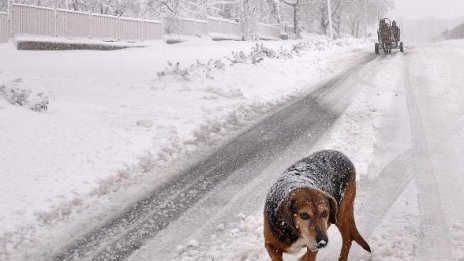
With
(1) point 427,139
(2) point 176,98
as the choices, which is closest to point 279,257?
(1) point 427,139

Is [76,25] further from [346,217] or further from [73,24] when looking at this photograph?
[346,217]

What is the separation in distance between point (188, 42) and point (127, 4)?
566 inches

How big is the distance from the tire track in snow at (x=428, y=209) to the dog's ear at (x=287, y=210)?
1.59 metres

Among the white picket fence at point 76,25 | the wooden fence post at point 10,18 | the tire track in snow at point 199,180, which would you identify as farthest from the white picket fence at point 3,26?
the tire track in snow at point 199,180

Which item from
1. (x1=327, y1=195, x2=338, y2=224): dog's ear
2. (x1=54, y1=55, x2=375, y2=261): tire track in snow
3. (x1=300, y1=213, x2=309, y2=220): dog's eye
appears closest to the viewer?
(x1=300, y1=213, x2=309, y2=220): dog's eye

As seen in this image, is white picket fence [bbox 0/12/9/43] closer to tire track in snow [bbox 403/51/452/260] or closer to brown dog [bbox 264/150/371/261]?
tire track in snow [bbox 403/51/452/260]

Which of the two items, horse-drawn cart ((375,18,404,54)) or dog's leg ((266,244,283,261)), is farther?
horse-drawn cart ((375,18,404,54))

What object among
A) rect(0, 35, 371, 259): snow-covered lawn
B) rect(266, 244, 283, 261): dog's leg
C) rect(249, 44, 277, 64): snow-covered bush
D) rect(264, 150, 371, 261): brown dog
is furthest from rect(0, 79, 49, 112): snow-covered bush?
rect(249, 44, 277, 64): snow-covered bush

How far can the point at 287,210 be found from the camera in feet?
10.4

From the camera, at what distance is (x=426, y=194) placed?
5387mm

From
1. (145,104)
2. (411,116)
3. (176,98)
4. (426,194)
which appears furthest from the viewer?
(176,98)

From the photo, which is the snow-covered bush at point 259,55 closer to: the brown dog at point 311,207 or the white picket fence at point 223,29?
the brown dog at point 311,207

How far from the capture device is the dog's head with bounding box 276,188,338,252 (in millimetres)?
3069

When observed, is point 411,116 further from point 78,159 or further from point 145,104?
point 78,159
